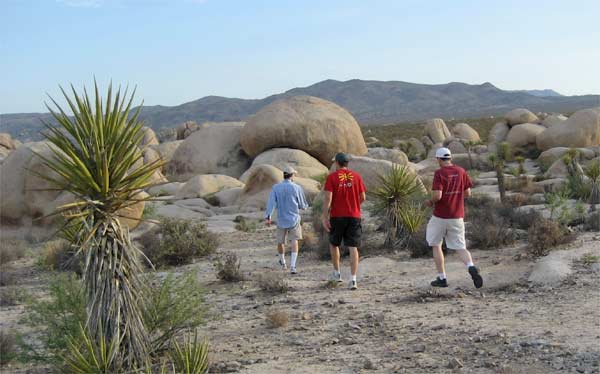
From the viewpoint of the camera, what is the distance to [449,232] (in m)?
8.74

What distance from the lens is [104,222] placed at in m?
5.89

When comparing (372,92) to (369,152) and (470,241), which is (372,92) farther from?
(470,241)

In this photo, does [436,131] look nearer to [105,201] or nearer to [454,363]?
[454,363]

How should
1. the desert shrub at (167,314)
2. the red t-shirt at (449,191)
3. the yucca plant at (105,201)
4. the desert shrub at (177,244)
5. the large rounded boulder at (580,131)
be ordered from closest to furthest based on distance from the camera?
the yucca plant at (105,201), the desert shrub at (167,314), the red t-shirt at (449,191), the desert shrub at (177,244), the large rounded boulder at (580,131)

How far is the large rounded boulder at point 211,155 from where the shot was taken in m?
27.8

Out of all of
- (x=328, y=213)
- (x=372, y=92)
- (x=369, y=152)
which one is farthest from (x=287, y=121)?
(x=372, y=92)

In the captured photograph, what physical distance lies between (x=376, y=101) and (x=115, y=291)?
17416cm

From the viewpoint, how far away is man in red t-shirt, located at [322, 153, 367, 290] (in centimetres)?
919

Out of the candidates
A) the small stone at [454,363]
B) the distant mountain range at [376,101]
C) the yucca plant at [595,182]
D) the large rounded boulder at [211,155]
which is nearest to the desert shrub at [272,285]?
the small stone at [454,363]

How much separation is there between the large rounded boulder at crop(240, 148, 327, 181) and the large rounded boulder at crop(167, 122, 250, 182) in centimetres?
219

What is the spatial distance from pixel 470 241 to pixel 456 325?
4.99m

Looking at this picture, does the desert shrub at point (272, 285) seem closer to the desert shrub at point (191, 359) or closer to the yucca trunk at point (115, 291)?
the desert shrub at point (191, 359)

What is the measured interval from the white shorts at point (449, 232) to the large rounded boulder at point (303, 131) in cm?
1776

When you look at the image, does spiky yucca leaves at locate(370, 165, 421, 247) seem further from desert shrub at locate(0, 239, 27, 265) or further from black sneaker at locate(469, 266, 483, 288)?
desert shrub at locate(0, 239, 27, 265)
